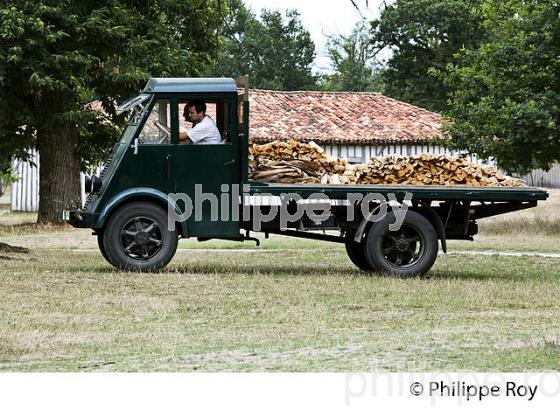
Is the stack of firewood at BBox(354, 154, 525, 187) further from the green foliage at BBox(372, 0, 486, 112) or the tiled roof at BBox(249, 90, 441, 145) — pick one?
the green foliage at BBox(372, 0, 486, 112)

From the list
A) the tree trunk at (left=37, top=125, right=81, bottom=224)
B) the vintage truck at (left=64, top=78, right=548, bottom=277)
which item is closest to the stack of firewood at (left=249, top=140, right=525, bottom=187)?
the vintage truck at (left=64, top=78, right=548, bottom=277)

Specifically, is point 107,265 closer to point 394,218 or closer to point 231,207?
point 231,207

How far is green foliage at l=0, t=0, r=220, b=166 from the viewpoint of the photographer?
92.3ft

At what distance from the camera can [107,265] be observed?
18.5 metres

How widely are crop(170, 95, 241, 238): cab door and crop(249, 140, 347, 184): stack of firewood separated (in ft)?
1.21

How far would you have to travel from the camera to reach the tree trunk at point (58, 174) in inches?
1257

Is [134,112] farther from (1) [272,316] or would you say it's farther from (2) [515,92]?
(2) [515,92]

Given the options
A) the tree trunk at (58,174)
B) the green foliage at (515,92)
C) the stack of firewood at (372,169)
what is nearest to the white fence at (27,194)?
the tree trunk at (58,174)

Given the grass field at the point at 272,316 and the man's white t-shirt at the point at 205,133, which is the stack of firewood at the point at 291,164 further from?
the grass field at the point at 272,316

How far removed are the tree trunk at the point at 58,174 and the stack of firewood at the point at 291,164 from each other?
1578 centimetres

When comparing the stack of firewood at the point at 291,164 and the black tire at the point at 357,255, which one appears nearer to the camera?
the stack of firewood at the point at 291,164

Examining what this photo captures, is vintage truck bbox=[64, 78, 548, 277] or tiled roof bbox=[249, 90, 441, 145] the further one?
tiled roof bbox=[249, 90, 441, 145]

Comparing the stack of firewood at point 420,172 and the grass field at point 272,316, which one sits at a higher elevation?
the stack of firewood at point 420,172
